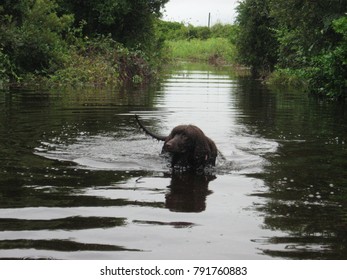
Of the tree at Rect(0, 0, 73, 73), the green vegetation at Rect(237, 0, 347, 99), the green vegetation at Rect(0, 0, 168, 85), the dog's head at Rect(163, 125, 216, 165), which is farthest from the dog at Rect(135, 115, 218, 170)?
the tree at Rect(0, 0, 73, 73)

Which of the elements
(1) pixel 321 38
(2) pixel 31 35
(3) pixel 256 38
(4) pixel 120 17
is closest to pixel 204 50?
(3) pixel 256 38

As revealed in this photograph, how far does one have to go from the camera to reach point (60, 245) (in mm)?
4820

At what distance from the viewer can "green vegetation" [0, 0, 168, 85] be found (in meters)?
27.3

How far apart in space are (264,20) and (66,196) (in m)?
40.7

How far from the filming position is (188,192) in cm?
705

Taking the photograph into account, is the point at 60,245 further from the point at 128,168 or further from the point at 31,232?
the point at 128,168

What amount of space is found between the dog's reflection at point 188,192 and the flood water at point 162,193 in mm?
14

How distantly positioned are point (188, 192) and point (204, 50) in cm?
6617

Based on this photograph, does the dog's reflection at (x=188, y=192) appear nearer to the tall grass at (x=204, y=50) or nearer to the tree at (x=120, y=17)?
the tree at (x=120, y=17)

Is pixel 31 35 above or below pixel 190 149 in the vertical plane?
above

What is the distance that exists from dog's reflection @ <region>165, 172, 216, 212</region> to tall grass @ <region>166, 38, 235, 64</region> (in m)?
58.8

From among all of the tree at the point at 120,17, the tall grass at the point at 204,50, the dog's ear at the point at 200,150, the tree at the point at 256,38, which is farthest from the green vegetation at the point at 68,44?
the tall grass at the point at 204,50

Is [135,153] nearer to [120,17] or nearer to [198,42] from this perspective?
[120,17]

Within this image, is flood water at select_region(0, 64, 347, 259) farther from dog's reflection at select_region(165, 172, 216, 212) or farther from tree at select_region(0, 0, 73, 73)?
tree at select_region(0, 0, 73, 73)
